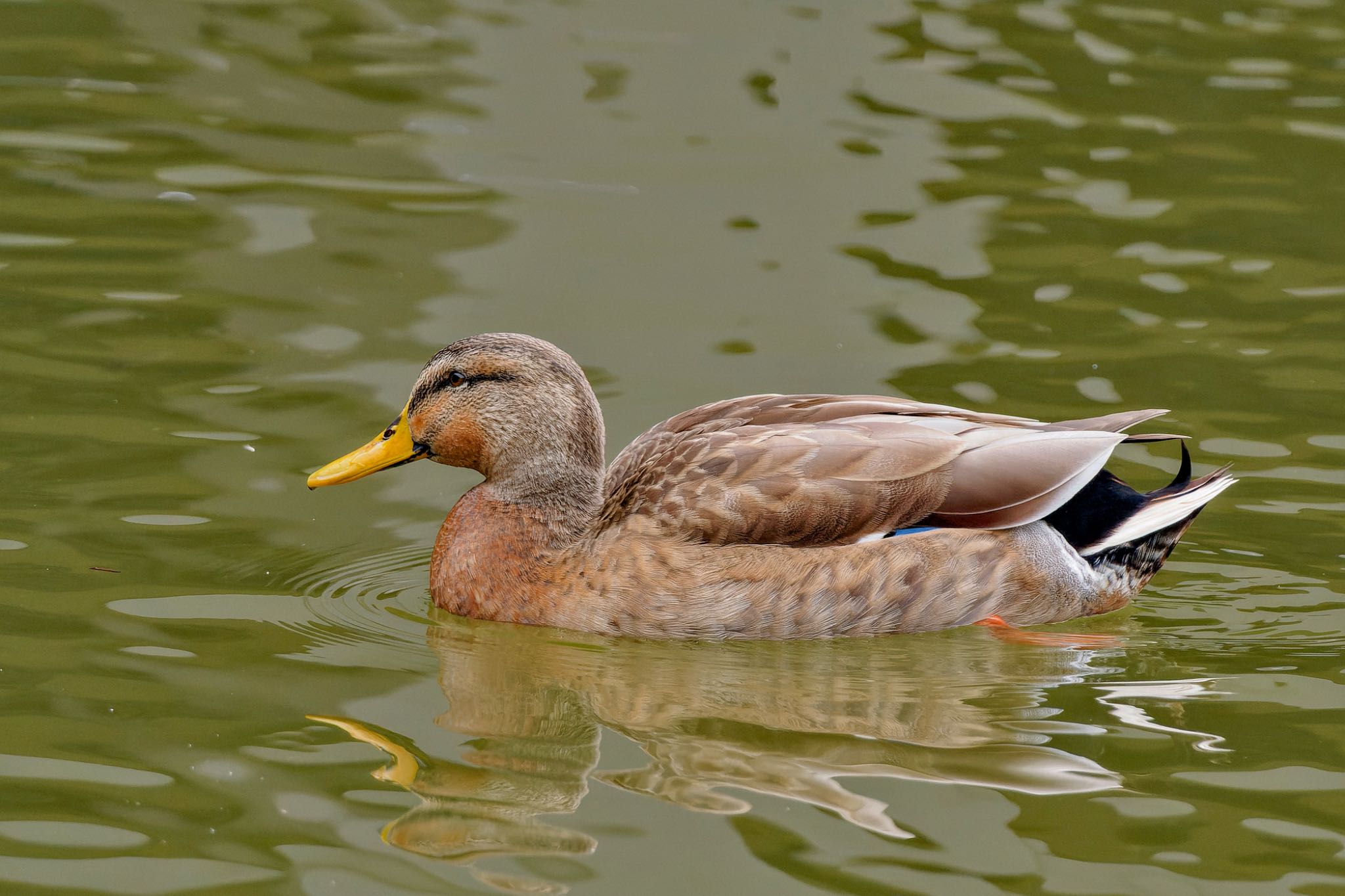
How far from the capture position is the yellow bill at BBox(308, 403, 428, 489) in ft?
23.2

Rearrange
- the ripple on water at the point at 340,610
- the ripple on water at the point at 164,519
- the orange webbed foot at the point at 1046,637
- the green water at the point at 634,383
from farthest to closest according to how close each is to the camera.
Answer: the ripple on water at the point at 164,519
the orange webbed foot at the point at 1046,637
the ripple on water at the point at 340,610
the green water at the point at 634,383

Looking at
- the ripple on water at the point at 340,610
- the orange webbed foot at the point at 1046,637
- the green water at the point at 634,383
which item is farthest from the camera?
the orange webbed foot at the point at 1046,637

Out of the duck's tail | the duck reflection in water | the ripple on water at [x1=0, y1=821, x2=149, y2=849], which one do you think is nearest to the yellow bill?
the duck reflection in water

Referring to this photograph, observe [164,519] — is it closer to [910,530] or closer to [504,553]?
[504,553]

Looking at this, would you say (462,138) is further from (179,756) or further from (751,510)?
(179,756)

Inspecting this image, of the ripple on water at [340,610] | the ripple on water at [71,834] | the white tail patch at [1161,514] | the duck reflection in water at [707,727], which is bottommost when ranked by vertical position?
the ripple on water at [340,610]

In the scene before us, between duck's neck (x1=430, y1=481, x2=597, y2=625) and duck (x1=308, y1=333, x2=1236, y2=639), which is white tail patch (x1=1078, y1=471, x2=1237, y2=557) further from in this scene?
duck's neck (x1=430, y1=481, x2=597, y2=625)

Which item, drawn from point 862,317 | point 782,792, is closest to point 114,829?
point 782,792

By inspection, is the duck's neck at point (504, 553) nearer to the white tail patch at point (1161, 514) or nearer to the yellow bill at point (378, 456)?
the yellow bill at point (378, 456)

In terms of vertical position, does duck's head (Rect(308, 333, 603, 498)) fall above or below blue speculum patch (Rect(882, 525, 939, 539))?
above

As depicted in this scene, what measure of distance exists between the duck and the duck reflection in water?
14cm

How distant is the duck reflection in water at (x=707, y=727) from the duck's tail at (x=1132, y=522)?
0.59 m

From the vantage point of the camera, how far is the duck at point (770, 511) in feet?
22.2

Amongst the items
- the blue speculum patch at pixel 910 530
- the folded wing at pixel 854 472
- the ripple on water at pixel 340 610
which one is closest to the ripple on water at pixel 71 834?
the ripple on water at pixel 340 610
